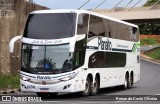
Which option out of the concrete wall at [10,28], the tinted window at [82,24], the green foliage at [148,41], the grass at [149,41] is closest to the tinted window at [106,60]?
the tinted window at [82,24]

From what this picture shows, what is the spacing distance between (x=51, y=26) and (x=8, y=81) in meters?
7.70

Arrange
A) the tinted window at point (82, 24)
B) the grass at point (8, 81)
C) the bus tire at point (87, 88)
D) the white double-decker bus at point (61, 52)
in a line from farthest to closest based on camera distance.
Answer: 1. the grass at point (8, 81)
2. the bus tire at point (87, 88)
3. the tinted window at point (82, 24)
4. the white double-decker bus at point (61, 52)

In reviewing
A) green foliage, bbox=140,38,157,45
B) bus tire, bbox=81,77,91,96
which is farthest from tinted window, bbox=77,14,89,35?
green foliage, bbox=140,38,157,45

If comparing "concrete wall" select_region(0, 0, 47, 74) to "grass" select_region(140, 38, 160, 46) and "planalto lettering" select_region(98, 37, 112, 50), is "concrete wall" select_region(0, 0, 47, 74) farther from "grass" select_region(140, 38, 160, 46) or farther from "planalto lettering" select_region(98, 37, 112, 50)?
"grass" select_region(140, 38, 160, 46)

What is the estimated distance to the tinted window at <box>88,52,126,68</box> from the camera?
21542 millimetres

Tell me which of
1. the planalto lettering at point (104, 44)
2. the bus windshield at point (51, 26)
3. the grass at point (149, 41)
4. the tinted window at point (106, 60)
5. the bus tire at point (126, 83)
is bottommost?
the bus tire at point (126, 83)

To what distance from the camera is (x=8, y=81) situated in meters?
26.6

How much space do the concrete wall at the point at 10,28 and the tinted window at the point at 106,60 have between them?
699 centimetres

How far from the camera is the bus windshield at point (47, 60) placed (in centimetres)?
1933

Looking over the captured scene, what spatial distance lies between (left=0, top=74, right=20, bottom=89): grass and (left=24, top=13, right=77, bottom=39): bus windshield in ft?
20.8

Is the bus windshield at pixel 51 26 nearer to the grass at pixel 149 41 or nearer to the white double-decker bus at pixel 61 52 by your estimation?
the white double-decker bus at pixel 61 52

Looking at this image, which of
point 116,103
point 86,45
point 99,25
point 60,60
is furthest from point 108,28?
point 116,103

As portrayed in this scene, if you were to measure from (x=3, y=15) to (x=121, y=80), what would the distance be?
814 centimetres

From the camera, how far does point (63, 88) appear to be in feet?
62.8
